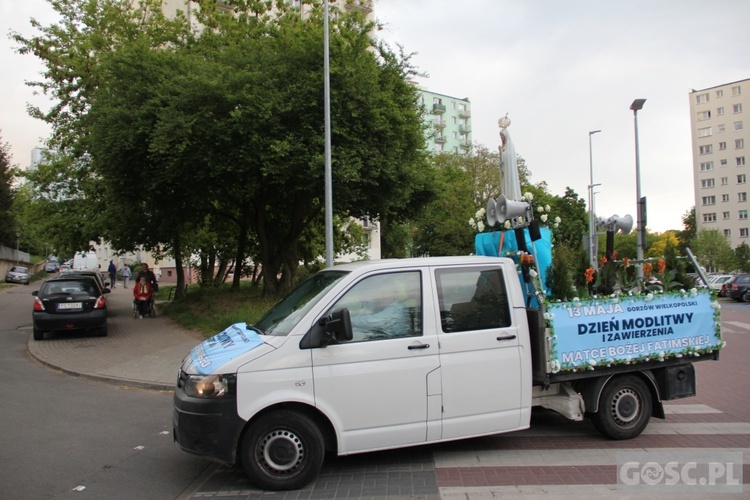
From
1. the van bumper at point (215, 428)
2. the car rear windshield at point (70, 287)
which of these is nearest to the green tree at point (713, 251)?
the car rear windshield at point (70, 287)

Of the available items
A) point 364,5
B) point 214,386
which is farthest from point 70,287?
point 364,5

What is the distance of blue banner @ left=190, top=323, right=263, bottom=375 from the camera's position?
4.74 m

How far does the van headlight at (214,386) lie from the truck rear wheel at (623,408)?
3.69 meters

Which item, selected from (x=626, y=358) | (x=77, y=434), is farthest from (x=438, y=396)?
(x=77, y=434)

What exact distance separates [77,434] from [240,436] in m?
3.04

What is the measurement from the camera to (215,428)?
457 cm

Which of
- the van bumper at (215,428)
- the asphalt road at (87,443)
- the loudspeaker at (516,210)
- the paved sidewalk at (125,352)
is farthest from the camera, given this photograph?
the paved sidewalk at (125,352)

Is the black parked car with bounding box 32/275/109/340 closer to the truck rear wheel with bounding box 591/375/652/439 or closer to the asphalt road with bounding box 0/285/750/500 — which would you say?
the asphalt road with bounding box 0/285/750/500

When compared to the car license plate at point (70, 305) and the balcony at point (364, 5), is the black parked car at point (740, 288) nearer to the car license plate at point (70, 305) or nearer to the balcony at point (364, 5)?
the balcony at point (364, 5)

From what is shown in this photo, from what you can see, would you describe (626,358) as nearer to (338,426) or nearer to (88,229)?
(338,426)

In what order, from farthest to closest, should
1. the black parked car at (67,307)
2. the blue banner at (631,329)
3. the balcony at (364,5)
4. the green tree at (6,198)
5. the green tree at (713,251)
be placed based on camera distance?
the green tree at (713,251) < the green tree at (6,198) < the balcony at (364,5) < the black parked car at (67,307) < the blue banner at (631,329)

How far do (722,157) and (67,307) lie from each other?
303 ft

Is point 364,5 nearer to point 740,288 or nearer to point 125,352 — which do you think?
point 125,352

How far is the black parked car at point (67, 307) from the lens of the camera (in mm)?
14055
